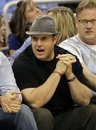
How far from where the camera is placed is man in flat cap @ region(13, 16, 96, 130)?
2.97 meters

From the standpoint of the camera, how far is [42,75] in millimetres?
3096

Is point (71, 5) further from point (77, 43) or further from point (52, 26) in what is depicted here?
point (52, 26)

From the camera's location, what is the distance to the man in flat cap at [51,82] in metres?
2.97

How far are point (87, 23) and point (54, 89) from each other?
2.75ft

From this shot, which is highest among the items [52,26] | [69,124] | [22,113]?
[52,26]

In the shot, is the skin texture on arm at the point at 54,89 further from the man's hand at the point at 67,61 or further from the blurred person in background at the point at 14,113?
the blurred person in background at the point at 14,113

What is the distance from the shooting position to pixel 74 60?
3082mm

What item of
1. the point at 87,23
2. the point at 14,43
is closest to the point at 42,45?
the point at 87,23

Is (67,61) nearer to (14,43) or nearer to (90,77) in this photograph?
(90,77)

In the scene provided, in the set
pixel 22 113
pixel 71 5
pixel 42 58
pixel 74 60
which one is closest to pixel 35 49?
pixel 42 58

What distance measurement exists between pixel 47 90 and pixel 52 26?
0.47 meters

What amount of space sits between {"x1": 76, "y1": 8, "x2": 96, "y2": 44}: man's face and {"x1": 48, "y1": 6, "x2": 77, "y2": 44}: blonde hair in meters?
0.23

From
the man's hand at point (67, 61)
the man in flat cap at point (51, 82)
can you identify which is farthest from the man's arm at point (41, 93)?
the man's hand at point (67, 61)

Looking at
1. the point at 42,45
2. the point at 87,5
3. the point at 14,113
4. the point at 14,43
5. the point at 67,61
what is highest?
the point at 87,5
